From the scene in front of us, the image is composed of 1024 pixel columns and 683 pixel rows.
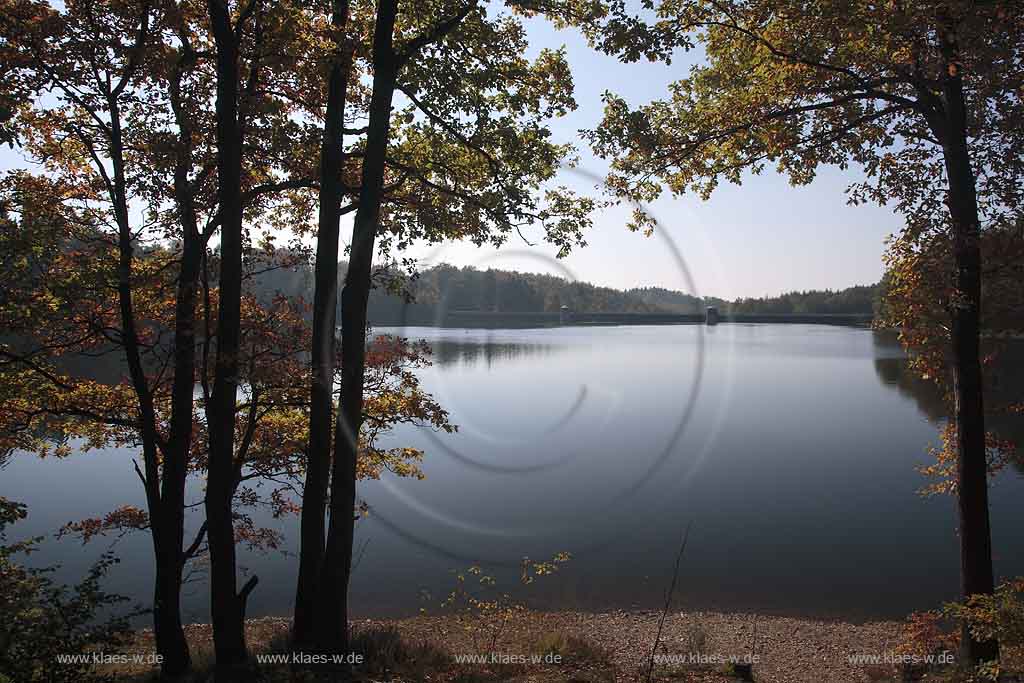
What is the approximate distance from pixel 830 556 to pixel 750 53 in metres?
16.5

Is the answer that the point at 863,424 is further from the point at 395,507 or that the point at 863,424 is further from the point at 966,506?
the point at 966,506

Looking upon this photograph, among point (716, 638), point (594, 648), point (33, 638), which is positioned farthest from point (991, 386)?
point (33, 638)

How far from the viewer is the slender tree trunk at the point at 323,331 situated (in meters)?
10.0

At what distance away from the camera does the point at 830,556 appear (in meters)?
21.2

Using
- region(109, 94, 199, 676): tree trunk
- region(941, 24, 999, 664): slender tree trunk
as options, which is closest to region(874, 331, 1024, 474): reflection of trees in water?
region(941, 24, 999, 664): slender tree trunk

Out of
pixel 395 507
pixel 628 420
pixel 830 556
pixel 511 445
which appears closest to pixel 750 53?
pixel 830 556

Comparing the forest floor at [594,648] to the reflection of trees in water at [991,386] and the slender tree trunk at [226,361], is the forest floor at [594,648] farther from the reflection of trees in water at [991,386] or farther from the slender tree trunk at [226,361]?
the reflection of trees in water at [991,386]

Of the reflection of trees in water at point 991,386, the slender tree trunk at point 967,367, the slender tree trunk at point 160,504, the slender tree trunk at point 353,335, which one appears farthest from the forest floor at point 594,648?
the reflection of trees in water at point 991,386

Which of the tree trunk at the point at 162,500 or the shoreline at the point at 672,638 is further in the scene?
the shoreline at the point at 672,638

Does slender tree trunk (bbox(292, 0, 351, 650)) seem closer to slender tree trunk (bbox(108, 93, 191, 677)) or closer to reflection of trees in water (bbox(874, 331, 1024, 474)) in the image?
slender tree trunk (bbox(108, 93, 191, 677))

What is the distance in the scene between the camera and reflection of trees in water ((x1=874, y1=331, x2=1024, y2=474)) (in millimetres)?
31859

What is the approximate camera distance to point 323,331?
34.3 feet

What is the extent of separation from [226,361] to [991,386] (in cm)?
1220

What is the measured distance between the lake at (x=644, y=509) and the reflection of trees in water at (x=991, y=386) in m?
0.71
